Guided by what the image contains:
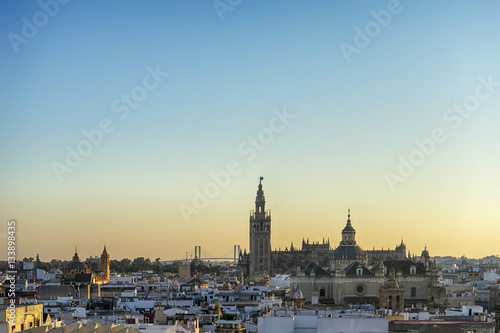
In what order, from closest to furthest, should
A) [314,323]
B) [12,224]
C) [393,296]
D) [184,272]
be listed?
[12,224], [314,323], [393,296], [184,272]

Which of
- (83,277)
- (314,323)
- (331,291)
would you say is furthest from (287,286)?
(314,323)

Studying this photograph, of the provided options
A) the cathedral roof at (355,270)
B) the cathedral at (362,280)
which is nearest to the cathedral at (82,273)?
the cathedral at (362,280)

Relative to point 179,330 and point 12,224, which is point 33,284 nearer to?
point 179,330

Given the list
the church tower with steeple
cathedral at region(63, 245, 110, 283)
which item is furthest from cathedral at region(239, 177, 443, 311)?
the church tower with steeple

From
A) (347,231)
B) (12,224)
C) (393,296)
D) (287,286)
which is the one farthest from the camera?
(287,286)

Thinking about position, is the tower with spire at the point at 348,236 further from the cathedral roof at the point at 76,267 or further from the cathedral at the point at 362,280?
the cathedral roof at the point at 76,267

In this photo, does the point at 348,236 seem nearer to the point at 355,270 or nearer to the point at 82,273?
the point at 355,270

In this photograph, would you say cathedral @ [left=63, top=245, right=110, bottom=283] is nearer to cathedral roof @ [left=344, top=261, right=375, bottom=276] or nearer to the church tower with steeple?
the church tower with steeple

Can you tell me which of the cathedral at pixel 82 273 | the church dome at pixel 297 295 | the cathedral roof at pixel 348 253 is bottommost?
the church dome at pixel 297 295

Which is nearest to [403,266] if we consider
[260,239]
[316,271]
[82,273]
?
[316,271]
